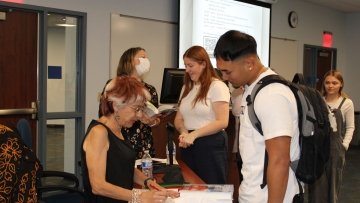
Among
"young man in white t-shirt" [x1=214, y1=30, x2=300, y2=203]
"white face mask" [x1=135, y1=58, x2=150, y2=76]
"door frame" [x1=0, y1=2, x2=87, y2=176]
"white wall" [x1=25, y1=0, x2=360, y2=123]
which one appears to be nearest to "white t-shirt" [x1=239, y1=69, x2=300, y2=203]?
"young man in white t-shirt" [x1=214, y1=30, x2=300, y2=203]

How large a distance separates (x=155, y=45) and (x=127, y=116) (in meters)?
3.67

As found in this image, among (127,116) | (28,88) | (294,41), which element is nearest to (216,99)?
(127,116)

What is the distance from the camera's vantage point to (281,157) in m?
1.53

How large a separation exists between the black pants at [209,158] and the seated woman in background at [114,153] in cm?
104

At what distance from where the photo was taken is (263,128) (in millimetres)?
1562

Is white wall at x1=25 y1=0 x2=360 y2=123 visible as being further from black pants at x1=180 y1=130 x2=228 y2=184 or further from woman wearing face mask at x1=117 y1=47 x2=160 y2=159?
black pants at x1=180 y1=130 x2=228 y2=184

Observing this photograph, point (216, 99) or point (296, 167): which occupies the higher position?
point (216, 99)

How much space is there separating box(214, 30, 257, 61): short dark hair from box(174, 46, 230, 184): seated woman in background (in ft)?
4.29

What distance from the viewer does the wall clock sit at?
795cm

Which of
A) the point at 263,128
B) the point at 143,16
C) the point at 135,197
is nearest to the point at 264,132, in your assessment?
the point at 263,128

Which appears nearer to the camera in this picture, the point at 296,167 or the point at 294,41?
the point at 296,167

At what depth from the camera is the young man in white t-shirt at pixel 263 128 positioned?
1.54m

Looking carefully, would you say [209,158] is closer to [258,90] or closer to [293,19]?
[258,90]

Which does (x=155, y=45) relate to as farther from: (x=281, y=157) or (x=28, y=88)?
(x=281, y=157)
